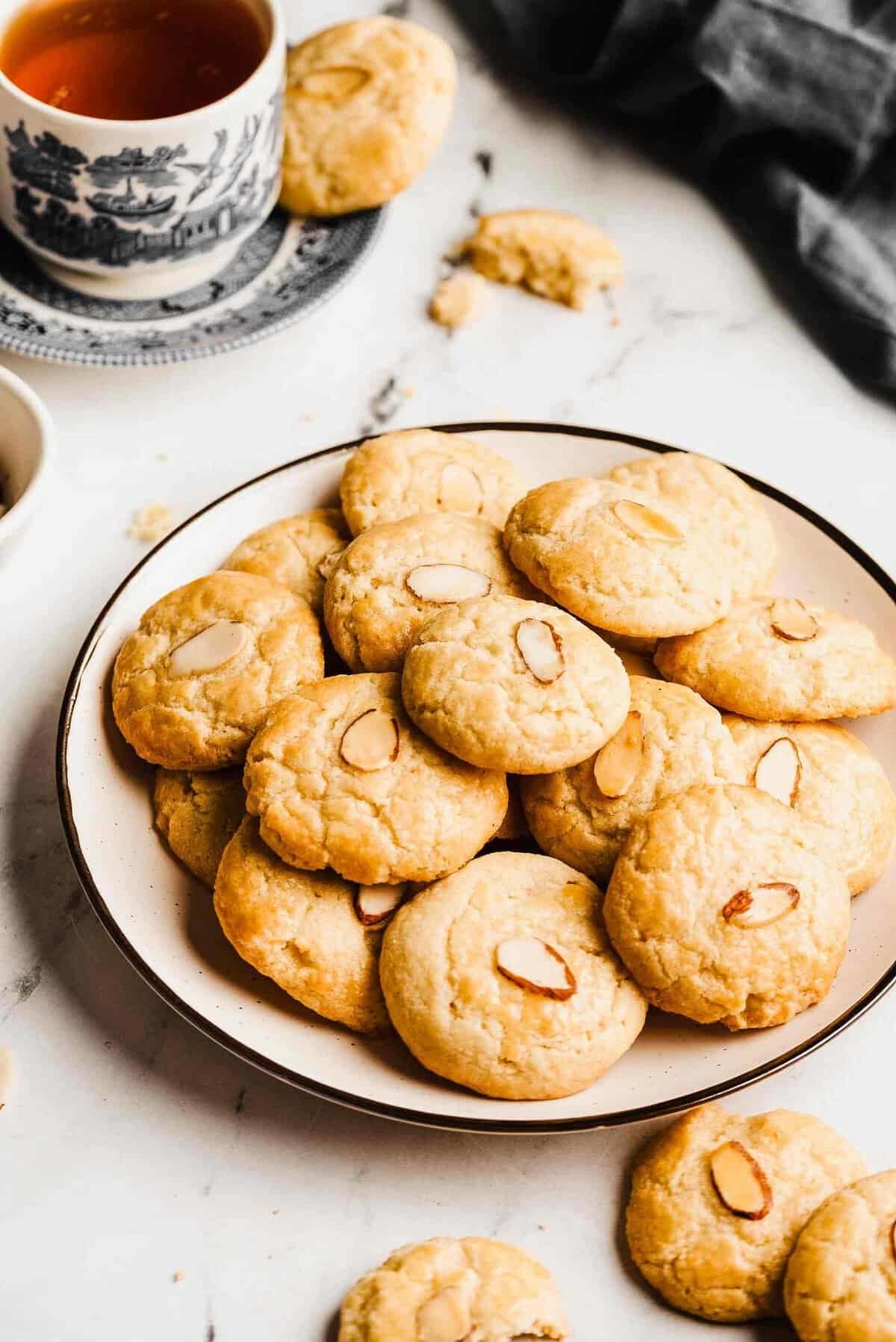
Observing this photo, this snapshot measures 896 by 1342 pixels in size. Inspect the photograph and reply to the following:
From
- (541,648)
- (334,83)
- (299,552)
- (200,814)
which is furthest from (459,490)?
(334,83)

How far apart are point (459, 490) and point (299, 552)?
18 cm

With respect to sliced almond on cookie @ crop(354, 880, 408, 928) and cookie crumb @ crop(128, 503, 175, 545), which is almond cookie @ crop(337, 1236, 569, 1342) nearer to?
sliced almond on cookie @ crop(354, 880, 408, 928)

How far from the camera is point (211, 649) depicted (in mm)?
1317

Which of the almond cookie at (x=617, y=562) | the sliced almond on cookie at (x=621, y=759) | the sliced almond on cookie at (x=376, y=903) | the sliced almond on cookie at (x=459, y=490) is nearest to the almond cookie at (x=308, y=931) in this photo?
the sliced almond on cookie at (x=376, y=903)

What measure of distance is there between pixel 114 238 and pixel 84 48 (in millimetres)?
245

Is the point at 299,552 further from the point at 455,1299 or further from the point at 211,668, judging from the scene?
the point at 455,1299

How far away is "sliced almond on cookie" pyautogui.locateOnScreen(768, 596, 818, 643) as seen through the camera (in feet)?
4.37

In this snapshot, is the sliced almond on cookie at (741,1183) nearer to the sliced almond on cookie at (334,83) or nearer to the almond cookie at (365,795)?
the almond cookie at (365,795)

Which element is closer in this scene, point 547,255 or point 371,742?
point 371,742

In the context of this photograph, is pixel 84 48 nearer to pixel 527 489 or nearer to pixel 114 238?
pixel 114 238

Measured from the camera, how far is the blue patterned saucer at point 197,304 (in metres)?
1.66

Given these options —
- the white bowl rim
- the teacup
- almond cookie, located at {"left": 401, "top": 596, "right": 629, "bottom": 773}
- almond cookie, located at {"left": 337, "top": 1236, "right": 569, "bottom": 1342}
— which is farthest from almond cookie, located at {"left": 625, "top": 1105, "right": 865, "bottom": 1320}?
the teacup

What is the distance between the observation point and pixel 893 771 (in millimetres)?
1379

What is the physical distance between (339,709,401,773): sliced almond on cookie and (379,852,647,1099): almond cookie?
12cm
